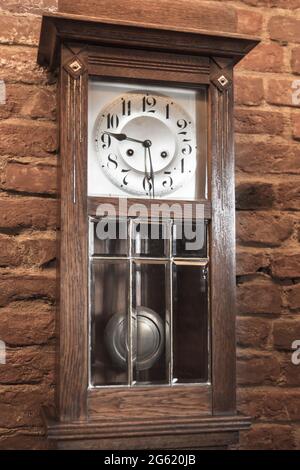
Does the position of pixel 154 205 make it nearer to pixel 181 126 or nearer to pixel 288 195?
pixel 181 126

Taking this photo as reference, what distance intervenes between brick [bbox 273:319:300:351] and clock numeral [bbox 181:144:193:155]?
540 millimetres

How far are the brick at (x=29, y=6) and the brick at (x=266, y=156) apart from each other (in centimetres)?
58

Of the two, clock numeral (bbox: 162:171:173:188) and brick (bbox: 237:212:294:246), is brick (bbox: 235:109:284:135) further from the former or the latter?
clock numeral (bbox: 162:171:173:188)

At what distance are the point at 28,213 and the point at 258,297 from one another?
0.62 m

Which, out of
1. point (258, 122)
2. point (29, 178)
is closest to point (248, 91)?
point (258, 122)

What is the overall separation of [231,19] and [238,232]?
0.52 meters

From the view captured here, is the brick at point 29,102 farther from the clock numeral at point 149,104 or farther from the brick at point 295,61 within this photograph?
the brick at point 295,61

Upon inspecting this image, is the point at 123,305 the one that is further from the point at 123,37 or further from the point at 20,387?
the point at 123,37

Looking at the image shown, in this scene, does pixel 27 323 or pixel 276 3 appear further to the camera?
pixel 276 3

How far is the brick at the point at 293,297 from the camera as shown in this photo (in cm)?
171

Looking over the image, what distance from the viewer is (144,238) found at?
1376 mm

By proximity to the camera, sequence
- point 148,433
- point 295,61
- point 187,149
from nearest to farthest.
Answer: point 148,433 < point 187,149 < point 295,61

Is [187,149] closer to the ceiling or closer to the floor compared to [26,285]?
closer to the ceiling

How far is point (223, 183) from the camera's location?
1.42 m
